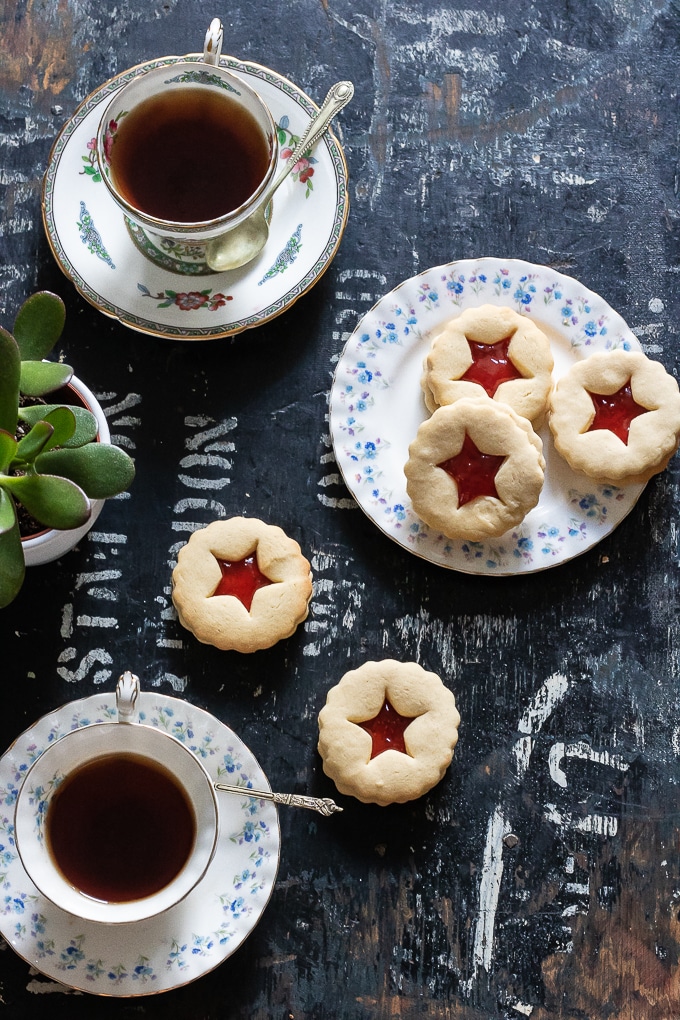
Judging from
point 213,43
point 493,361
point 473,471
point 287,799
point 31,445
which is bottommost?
point 287,799

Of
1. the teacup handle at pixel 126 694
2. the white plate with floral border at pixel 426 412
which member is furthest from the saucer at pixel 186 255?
the teacup handle at pixel 126 694

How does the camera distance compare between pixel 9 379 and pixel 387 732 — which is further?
pixel 387 732

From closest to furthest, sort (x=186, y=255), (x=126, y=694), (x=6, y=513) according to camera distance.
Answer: (x=6, y=513)
(x=126, y=694)
(x=186, y=255)

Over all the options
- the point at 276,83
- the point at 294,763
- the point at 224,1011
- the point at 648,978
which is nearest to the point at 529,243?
the point at 276,83

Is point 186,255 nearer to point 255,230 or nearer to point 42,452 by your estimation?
point 255,230

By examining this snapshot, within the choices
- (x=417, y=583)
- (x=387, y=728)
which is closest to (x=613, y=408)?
(x=417, y=583)

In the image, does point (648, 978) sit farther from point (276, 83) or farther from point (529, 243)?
point (276, 83)
